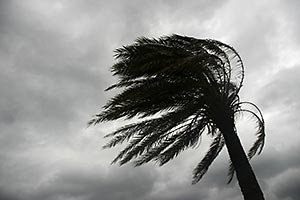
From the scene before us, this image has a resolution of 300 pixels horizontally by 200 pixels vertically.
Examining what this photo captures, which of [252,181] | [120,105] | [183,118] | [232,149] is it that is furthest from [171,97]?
[252,181]

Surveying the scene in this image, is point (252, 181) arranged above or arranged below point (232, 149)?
below

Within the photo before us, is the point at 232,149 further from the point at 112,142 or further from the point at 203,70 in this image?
the point at 112,142

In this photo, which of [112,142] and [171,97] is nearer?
[171,97]

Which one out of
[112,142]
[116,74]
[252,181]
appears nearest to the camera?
[252,181]

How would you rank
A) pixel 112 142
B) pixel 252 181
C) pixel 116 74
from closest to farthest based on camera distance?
pixel 252 181, pixel 116 74, pixel 112 142

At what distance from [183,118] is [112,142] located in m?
2.92

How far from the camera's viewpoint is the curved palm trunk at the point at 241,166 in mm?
9828

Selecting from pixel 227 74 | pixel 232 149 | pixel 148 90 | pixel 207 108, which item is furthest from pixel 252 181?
pixel 148 90

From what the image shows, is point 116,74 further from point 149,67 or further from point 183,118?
point 183,118

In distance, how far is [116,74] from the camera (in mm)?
10625

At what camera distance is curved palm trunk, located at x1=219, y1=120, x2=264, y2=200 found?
9.83 meters

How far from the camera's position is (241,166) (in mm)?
10156

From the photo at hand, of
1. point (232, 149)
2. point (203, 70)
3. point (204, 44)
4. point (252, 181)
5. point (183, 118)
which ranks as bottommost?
point (252, 181)

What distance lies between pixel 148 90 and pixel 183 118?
1.53 m
